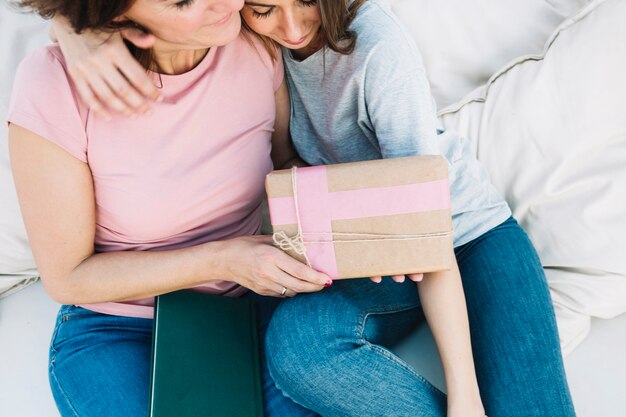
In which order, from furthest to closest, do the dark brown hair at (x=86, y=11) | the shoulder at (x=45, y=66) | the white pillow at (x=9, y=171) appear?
the white pillow at (x=9, y=171) < the shoulder at (x=45, y=66) < the dark brown hair at (x=86, y=11)

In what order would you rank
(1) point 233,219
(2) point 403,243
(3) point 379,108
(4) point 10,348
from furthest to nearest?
(4) point 10,348, (1) point 233,219, (3) point 379,108, (2) point 403,243

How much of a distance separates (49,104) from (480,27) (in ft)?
3.11

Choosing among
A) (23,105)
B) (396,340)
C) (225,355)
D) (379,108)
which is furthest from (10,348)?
(379,108)

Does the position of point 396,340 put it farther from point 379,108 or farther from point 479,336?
point 379,108

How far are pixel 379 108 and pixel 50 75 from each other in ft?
1.71

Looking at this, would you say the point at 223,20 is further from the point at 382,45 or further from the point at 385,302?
the point at 385,302

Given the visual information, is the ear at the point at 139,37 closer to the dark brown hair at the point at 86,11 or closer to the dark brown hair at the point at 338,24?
the dark brown hair at the point at 86,11

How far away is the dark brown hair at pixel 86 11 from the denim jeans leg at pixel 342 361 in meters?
0.57

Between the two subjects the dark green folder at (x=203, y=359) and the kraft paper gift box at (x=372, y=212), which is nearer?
the kraft paper gift box at (x=372, y=212)

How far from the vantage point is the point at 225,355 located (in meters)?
1.12

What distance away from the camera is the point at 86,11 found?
2.82ft

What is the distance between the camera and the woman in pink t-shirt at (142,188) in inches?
37.1

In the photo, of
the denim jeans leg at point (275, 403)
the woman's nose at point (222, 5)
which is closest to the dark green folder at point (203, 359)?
the denim jeans leg at point (275, 403)

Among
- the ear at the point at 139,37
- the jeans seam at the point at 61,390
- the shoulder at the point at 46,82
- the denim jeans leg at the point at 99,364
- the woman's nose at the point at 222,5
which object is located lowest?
the jeans seam at the point at 61,390
